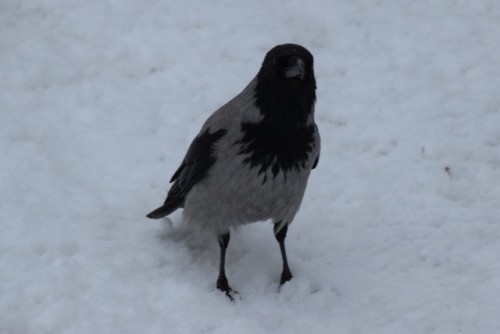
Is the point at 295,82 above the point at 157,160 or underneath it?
above

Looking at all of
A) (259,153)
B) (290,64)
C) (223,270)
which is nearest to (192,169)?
(259,153)

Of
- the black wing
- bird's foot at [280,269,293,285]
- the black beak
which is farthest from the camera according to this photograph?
bird's foot at [280,269,293,285]

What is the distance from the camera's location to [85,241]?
15.8 ft

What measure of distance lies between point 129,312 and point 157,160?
2.02m

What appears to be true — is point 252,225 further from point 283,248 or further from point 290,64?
point 290,64

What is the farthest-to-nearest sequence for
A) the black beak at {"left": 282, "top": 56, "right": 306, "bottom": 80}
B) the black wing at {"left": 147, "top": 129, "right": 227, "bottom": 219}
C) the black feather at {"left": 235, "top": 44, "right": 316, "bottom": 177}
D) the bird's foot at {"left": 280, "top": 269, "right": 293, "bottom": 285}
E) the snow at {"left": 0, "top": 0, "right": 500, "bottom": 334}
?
the bird's foot at {"left": 280, "top": 269, "right": 293, "bottom": 285}
the black wing at {"left": 147, "top": 129, "right": 227, "bottom": 219}
the snow at {"left": 0, "top": 0, "right": 500, "bottom": 334}
the black feather at {"left": 235, "top": 44, "right": 316, "bottom": 177}
the black beak at {"left": 282, "top": 56, "right": 306, "bottom": 80}

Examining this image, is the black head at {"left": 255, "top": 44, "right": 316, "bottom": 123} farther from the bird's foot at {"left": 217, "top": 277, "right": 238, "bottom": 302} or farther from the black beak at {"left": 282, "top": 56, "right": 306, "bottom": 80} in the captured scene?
the bird's foot at {"left": 217, "top": 277, "right": 238, "bottom": 302}

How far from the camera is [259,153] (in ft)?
14.0

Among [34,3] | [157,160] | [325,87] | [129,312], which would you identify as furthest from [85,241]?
[34,3]

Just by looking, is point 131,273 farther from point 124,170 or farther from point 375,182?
point 375,182

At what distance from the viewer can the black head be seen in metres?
4.05

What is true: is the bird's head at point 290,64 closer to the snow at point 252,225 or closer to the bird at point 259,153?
the bird at point 259,153

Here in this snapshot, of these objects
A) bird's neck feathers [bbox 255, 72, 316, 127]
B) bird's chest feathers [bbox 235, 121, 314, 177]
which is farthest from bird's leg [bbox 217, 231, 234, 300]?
Result: bird's neck feathers [bbox 255, 72, 316, 127]

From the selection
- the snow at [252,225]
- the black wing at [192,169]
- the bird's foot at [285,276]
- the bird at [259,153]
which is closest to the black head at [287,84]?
the bird at [259,153]
